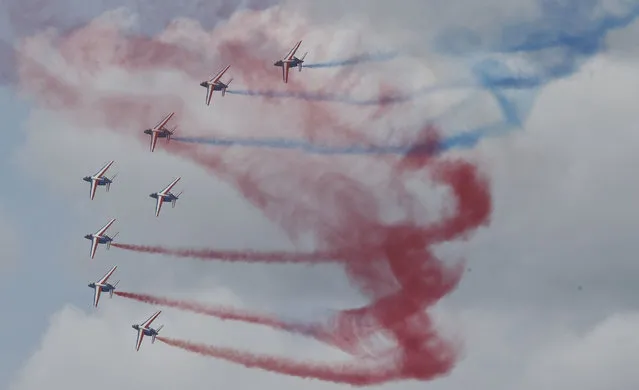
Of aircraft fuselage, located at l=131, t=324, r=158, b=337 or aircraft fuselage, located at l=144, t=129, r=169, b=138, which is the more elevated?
aircraft fuselage, located at l=144, t=129, r=169, b=138

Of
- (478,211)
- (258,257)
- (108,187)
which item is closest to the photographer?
(478,211)

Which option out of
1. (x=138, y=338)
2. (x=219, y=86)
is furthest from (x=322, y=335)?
(x=138, y=338)

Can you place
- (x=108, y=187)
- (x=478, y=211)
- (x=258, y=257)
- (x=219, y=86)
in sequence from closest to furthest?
(x=478, y=211)
(x=258, y=257)
(x=219, y=86)
(x=108, y=187)

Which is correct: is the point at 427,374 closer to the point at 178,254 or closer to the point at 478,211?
the point at 478,211

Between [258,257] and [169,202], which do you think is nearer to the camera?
[258,257]

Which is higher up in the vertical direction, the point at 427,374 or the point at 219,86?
the point at 219,86

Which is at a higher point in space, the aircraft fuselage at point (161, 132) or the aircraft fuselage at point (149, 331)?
the aircraft fuselage at point (161, 132)

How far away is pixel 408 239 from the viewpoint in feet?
248

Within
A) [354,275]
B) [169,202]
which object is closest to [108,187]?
[169,202]

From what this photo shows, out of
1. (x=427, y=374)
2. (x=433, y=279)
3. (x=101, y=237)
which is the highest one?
(x=101, y=237)

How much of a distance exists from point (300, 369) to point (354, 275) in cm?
644

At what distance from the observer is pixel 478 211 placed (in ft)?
243

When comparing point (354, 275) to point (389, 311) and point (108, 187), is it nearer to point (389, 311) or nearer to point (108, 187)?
point (389, 311)

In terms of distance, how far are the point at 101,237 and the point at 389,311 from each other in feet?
90.7
